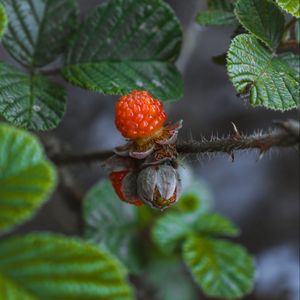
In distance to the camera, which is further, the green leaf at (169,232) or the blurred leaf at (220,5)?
the green leaf at (169,232)

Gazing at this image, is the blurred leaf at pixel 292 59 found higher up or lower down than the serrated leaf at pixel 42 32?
lower down

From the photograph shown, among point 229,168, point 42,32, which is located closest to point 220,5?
point 42,32

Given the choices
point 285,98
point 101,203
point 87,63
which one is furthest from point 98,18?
point 101,203

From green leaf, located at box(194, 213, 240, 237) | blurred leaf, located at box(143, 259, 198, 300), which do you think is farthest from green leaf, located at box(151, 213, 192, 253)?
blurred leaf, located at box(143, 259, 198, 300)

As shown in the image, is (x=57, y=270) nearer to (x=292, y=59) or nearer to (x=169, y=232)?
(x=292, y=59)

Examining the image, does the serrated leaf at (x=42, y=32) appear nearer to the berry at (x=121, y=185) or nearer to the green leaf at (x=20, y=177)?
the berry at (x=121, y=185)

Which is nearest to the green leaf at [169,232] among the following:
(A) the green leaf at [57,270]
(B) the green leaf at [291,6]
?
(B) the green leaf at [291,6]
